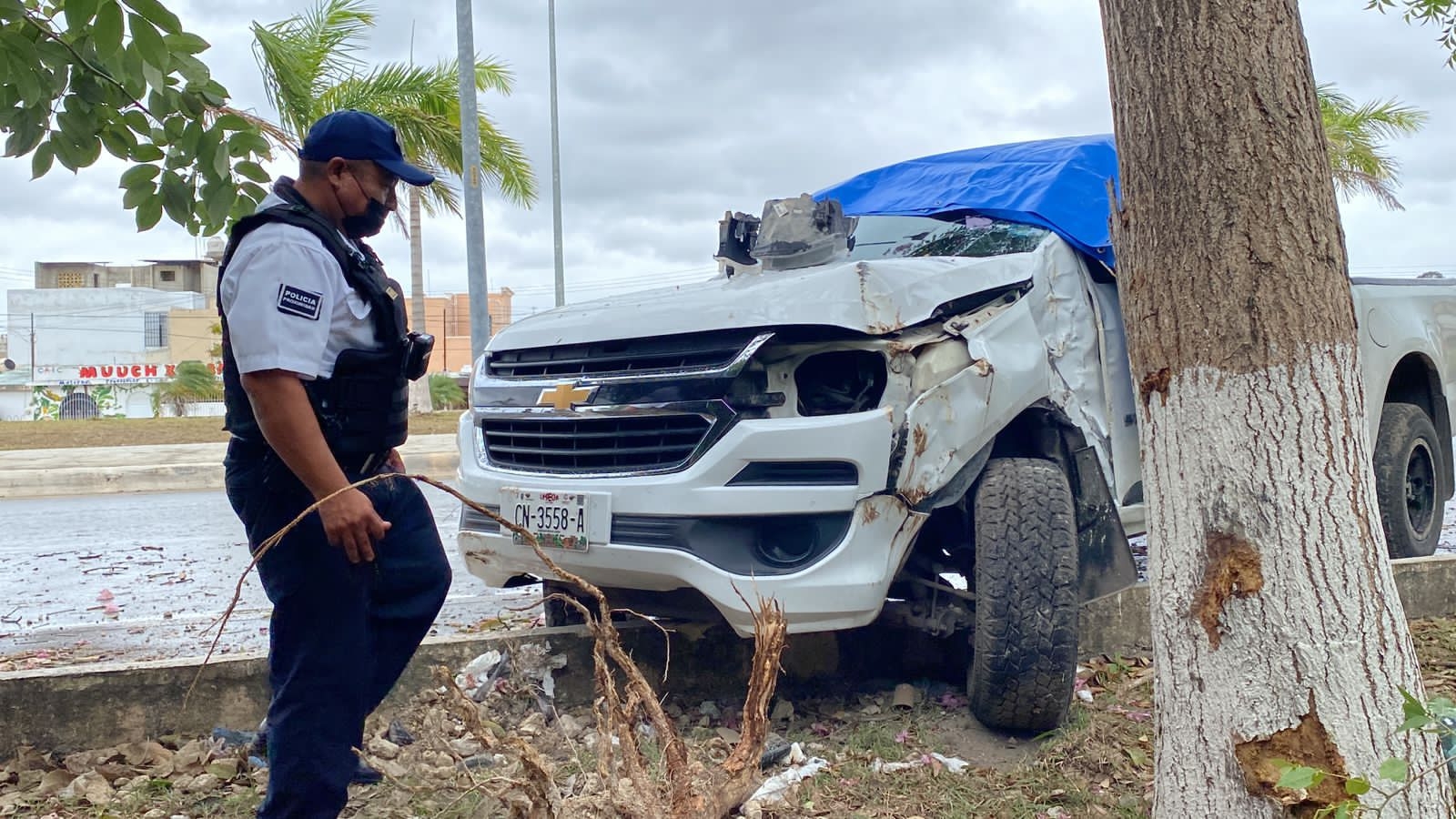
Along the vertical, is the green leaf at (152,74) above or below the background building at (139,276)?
below

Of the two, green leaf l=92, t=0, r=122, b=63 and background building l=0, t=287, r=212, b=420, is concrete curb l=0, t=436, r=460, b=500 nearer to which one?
green leaf l=92, t=0, r=122, b=63

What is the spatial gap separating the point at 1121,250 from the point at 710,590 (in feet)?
→ 4.71

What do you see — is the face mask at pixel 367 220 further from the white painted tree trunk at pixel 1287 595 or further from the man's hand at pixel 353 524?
the white painted tree trunk at pixel 1287 595

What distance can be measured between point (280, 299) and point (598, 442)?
1205 mm

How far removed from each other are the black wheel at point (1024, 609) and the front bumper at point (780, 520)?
0.25 m

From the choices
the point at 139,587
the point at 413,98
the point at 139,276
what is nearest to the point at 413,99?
the point at 413,98

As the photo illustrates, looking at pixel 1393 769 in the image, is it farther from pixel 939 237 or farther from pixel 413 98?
pixel 413 98

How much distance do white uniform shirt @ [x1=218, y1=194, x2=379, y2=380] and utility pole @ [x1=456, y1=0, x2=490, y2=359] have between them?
7.27m

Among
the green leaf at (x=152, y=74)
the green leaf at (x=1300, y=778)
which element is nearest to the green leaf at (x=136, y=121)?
the green leaf at (x=152, y=74)

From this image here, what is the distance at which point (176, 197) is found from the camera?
10.8 ft

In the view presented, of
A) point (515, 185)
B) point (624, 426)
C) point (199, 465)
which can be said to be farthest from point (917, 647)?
point (515, 185)

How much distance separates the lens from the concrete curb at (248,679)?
361 centimetres

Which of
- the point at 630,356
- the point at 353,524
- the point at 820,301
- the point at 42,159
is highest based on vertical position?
the point at 42,159

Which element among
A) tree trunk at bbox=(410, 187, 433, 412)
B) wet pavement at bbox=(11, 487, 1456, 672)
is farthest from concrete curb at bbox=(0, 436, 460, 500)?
tree trunk at bbox=(410, 187, 433, 412)
